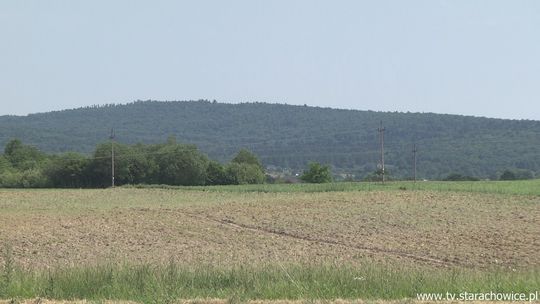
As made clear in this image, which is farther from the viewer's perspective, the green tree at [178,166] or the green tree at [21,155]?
the green tree at [21,155]

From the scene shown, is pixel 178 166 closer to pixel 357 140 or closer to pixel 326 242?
pixel 326 242

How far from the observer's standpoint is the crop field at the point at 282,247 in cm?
1137

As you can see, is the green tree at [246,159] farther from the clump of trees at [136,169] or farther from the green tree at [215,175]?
the green tree at [215,175]

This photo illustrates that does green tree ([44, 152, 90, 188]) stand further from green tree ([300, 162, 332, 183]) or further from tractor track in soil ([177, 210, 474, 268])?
tractor track in soil ([177, 210, 474, 268])

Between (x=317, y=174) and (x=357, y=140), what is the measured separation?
7348 cm

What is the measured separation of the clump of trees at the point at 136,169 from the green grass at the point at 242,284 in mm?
73952

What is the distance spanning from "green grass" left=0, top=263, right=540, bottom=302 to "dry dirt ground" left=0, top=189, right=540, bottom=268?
555cm

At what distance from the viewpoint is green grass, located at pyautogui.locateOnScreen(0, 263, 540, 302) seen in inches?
423

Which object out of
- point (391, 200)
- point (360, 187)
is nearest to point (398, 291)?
point (391, 200)

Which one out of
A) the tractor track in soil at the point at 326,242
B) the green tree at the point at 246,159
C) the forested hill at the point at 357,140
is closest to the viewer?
the tractor track in soil at the point at 326,242

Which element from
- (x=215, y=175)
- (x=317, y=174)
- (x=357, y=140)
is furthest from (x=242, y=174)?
(x=357, y=140)

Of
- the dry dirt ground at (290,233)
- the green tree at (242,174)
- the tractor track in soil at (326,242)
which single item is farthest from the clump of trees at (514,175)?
the tractor track in soil at (326,242)

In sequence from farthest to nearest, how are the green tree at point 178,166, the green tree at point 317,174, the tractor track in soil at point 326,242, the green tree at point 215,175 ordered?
1. the green tree at point 317,174
2. the green tree at point 215,175
3. the green tree at point 178,166
4. the tractor track in soil at point 326,242

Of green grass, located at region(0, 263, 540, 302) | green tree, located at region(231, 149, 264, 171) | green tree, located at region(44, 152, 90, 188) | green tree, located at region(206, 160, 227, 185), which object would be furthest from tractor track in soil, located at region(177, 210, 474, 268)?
green tree, located at region(231, 149, 264, 171)
